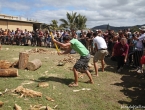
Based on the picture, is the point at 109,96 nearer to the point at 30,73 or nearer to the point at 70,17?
the point at 30,73

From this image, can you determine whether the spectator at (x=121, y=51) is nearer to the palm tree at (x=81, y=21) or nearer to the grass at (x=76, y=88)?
the grass at (x=76, y=88)

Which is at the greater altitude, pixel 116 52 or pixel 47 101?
pixel 116 52

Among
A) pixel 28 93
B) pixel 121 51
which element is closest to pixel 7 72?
Answer: pixel 28 93

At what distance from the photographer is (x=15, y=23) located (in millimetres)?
31375

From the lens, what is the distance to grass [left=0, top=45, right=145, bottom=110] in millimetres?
5484

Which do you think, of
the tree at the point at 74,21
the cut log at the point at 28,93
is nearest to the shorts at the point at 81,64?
the cut log at the point at 28,93

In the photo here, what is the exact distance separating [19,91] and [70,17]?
30.8 metres

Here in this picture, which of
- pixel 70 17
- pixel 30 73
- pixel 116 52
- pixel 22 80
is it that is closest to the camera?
pixel 22 80

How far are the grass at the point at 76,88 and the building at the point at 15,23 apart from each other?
21.8 m

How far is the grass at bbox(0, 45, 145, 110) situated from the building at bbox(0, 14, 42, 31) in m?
21.8

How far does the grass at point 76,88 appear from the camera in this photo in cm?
548

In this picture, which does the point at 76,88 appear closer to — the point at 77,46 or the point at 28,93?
the point at 77,46

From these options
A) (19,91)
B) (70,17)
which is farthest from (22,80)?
(70,17)

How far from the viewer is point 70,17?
35.8 metres
